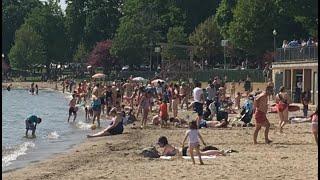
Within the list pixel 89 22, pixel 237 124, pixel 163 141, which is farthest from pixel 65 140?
pixel 89 22

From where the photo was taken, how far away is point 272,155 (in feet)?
55.3

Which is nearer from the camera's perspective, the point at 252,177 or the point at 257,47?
the point at 252,177

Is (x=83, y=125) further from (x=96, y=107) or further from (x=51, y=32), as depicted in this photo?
(x=51, y=32)

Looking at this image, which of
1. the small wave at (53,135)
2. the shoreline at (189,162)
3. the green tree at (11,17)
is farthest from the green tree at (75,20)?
the shoreline at (189,162)

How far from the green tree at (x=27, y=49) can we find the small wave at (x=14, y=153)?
7701cm

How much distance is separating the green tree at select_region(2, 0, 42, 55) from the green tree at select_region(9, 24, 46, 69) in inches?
377

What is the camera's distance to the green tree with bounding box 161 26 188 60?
74.6 meters

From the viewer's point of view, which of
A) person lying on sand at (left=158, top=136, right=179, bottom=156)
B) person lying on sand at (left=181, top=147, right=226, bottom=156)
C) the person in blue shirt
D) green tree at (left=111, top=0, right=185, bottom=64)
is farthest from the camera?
green tree at (left=111, top=0, right=185, bottom=64)

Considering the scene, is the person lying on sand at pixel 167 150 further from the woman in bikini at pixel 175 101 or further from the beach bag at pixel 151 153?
the woman in bikini at pixel 175 101

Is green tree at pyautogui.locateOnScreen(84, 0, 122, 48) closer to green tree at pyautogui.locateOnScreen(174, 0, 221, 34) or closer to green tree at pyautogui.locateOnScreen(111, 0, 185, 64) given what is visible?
green tree at pyautogui.locateOnScreen(111, 0, 185, 64)

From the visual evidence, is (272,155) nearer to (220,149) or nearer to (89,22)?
(220,149)

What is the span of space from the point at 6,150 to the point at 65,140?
3.46 meters

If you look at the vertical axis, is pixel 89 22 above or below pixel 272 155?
above

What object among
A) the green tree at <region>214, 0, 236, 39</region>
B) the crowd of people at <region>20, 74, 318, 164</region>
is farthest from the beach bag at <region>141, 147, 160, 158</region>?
the green tree at <region>214, 0, 236, 39</region>
